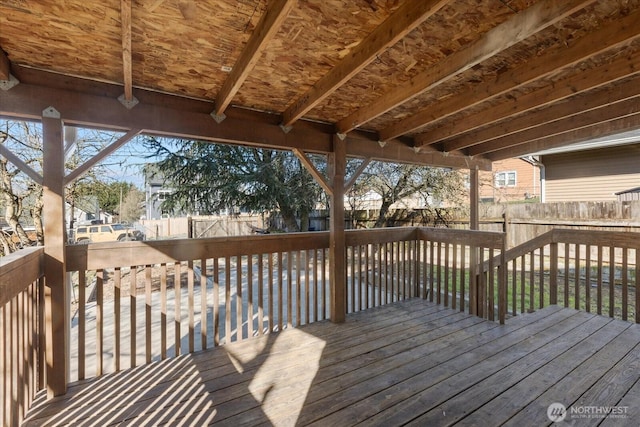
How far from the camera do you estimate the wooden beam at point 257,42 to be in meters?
1.44

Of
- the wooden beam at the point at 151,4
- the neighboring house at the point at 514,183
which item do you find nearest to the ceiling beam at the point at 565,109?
the wooden beam at the point at 151,4

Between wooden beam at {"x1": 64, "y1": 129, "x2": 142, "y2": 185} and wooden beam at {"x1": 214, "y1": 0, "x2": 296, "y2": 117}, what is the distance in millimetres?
832

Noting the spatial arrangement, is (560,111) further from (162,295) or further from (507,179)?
(507,179)

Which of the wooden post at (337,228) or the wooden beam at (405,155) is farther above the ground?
the wooden beam at (405,155)

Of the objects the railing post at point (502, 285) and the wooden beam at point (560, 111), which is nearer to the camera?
the wooden beam at point (560, 111)

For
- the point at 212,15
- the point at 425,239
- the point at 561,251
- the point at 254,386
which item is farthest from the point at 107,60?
the point at 561,251

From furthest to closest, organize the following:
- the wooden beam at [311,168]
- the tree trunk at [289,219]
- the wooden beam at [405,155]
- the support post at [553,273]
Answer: the tree trunk at [289,219]
the support post at [553,273]
the wooden beam at [405,155]
the wooden beam at [311,168]

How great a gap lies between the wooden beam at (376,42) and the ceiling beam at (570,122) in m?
2.51

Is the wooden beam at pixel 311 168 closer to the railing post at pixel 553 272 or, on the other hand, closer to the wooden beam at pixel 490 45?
the wooden beam at pixel 490 45

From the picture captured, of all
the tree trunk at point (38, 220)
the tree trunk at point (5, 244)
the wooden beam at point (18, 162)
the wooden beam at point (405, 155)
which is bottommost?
the tree trunk at point (5, 244)

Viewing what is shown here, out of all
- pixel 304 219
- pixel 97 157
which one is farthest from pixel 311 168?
pixel 304 219

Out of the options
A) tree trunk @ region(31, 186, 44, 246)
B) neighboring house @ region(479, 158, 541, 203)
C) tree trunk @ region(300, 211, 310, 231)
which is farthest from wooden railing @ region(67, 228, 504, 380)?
neighboring house @ region(479, 158, 541, 203)

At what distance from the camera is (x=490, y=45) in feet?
5.81

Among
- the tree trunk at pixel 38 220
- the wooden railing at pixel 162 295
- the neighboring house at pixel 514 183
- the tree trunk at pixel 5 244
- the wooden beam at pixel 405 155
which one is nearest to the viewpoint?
the wooden railing at pixel 162 295
